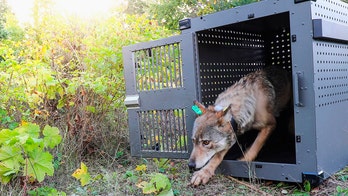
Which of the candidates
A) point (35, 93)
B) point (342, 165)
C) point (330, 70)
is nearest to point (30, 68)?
point (35, 93)

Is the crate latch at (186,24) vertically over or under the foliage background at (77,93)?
over

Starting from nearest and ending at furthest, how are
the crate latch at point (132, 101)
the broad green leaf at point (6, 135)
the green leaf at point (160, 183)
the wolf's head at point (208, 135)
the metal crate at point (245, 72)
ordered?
the metal crate at point (245, 72)
the broad green leaf at point (6, 135)
the green leaf at point (160, 183)
the wolf's head at point (208, 135)
the crate latch at point (132, 101)

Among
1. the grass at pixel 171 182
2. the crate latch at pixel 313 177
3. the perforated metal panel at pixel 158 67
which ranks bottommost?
the grass at pixel 171 182

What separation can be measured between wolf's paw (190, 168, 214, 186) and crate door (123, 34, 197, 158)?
0.71 ft

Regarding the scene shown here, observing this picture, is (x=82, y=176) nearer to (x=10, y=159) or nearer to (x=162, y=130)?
(x=10, y=159)

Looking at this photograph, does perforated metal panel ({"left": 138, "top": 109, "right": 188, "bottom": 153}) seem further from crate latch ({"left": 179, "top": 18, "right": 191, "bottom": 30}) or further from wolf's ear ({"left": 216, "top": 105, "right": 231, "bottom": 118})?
crate latch ({"left": 179, "top": 18, "right": 191, "bottom": 30})

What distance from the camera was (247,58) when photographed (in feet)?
13.3

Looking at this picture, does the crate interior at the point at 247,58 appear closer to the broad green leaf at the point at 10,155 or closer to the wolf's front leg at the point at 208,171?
the wolf's front leg at the point at 208,171

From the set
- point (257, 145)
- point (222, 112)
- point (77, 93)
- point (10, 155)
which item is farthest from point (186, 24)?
point (10, 155)

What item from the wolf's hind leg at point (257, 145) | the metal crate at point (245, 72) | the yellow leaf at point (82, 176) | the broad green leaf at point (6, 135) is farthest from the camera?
the yellow leaf at point (82, 176)

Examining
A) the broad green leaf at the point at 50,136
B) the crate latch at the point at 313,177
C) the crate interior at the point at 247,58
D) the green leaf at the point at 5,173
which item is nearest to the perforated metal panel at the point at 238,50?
the crate interior at the point at 247,58

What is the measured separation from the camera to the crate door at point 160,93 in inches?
117

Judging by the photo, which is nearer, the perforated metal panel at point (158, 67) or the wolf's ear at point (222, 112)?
the wolf's ear at point (222, 112)

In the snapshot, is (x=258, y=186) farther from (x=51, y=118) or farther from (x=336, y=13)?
(x=51, y=118)
